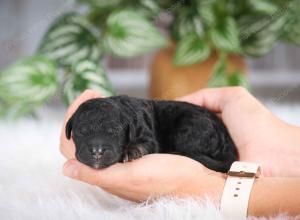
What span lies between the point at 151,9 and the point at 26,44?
1.35 metres

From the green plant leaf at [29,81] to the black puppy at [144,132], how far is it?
0.71 metres

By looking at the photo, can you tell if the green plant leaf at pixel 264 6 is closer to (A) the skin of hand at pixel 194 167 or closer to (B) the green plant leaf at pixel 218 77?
(B) the green plant leaf at pixel 218 77

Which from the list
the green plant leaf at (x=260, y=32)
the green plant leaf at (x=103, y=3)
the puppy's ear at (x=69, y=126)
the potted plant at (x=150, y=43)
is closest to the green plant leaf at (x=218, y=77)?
the potted plant at (x=150, y=43)

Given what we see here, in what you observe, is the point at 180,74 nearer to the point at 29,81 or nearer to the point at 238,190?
the point at 29,81

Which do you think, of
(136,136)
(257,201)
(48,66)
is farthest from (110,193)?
(48,66)

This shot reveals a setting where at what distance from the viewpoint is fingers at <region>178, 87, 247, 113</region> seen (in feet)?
5.06

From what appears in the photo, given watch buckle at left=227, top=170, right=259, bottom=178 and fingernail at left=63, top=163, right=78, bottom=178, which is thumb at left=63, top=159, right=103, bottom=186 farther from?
watch buckle at left=227, top=170, right=259, bottom=178

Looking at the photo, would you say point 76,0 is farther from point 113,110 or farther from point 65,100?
point 113,110

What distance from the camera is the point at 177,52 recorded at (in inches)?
89.5

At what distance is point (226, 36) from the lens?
7.30 feet

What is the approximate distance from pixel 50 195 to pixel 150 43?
0.95 m

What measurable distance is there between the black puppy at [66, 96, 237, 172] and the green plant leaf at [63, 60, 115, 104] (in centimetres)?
65

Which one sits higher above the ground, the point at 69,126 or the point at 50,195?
the point at 69,126

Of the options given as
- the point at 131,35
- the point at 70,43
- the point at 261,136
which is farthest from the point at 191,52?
the point at 261,136
